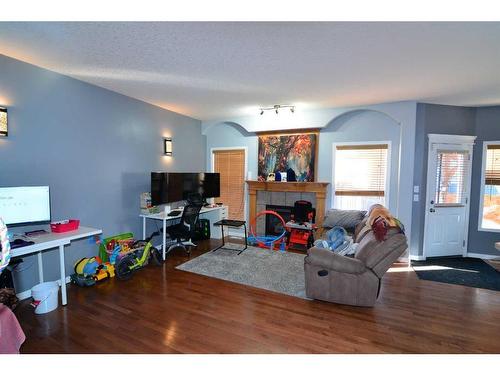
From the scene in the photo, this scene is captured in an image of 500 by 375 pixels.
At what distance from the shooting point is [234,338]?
215 centimetres

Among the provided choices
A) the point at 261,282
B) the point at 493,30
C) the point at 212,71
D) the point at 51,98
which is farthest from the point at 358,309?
the point at 51,98

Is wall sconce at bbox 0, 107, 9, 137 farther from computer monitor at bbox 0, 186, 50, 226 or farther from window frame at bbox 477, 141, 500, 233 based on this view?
window frame at bbox 477, 141, 500, 233

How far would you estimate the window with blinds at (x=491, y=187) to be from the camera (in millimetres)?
4328

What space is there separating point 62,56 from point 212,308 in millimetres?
3214

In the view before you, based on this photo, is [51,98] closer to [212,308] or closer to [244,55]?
[244,55]

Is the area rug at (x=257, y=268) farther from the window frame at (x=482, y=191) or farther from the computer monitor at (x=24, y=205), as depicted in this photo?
the window frame at (x=482, y=191)

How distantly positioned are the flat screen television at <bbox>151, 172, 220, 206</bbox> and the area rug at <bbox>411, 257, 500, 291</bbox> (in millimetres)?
4130

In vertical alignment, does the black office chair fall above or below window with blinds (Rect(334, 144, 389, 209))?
below

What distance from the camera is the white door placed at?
14.1 feet

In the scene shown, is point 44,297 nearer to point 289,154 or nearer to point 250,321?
point 250,321

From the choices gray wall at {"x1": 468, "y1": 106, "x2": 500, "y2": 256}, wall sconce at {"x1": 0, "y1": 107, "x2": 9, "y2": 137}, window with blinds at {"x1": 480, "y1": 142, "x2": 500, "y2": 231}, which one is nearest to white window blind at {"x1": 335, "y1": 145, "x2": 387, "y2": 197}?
gray wall at {"x1": 468, "y1": 106, "x2": 500, "y2": 256}

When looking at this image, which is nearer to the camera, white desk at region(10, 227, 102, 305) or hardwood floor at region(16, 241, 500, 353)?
hardwood floor at region(16, 241, 500, 353)

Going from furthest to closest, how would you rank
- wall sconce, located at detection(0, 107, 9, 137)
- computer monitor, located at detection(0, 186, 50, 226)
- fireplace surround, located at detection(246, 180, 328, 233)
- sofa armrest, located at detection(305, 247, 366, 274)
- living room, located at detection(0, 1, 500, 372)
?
fireplace surround, located at detection(246, 180, 328, 233) → sofa armrest, located at detection(305, 247, 366, 274) → wall sconce, located at detection(0, 107, 9, 137) → computer monitor, located at detection(0, 186, 50, 226) → living room, located at detection(0, 1, 500, 372)

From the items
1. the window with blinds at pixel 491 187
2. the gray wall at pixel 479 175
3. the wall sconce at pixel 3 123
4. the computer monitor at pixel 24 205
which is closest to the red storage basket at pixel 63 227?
the computer monitor at pixel 24 205
